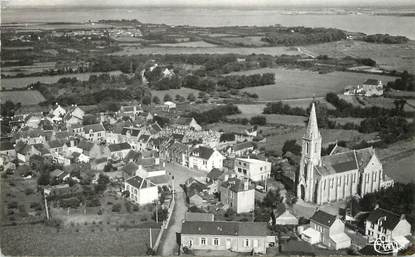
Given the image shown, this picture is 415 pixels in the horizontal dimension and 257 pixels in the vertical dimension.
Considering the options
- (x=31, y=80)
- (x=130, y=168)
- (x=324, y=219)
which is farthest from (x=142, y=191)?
(x=31, y=80)

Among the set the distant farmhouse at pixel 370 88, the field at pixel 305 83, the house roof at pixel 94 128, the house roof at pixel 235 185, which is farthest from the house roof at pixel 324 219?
the field at pixel 305 83

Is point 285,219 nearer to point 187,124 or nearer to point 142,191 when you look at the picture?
point 142,191

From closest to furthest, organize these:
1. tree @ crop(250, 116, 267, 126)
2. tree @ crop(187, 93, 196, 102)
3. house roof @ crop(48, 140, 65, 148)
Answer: house roof @ crop(48, 140, 65, 148), tree @ crop(250, 116, 267, 126), tree @ crop(187, 93, 196, 102)

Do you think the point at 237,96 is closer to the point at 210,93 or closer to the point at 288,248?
the point at 210,93

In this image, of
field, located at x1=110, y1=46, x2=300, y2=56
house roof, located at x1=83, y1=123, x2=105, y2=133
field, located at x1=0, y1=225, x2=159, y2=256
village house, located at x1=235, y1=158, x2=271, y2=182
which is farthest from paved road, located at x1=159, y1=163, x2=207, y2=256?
field, located at x1=110, y1=46, x2=300, y2=56

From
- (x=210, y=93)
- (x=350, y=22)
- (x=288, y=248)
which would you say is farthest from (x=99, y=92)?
(x=288, y=248)

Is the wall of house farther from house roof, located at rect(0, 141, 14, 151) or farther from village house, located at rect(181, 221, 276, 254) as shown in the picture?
house roof, located at rect(0, 141, 14, 151)
